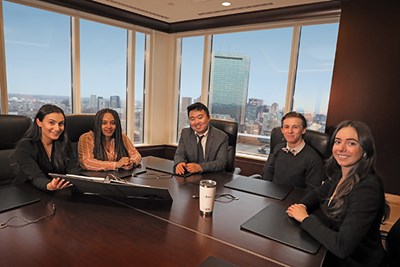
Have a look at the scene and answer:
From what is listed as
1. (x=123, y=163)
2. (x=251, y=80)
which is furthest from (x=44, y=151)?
(x=251, y=80)

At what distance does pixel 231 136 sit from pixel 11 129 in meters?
1.83

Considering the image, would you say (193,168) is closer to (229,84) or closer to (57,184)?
(57,184)

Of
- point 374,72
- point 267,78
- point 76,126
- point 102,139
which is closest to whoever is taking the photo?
point 102,139

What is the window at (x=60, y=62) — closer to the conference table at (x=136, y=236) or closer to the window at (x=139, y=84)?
the window at (x=139, y=84)

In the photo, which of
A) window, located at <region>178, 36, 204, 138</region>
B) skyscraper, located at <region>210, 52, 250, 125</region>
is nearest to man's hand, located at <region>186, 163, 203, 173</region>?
skyscraper, located at <region>210, 52, 250, 125</region>

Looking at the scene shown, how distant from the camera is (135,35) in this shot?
4160mm

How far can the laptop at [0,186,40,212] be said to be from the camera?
1.25 m

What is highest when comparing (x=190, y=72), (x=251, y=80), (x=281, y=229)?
(x=190, y=72)

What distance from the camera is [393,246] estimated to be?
1.28m

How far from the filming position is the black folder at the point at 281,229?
1.06 metres

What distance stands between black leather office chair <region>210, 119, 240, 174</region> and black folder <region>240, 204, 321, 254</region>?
3.83ft

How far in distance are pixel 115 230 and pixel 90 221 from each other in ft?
0.48

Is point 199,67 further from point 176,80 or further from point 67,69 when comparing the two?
point 67,69

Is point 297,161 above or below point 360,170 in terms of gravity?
below
